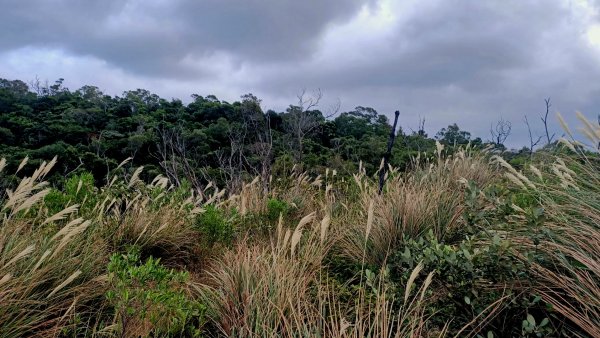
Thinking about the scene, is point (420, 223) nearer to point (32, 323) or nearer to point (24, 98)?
point (32, 323)

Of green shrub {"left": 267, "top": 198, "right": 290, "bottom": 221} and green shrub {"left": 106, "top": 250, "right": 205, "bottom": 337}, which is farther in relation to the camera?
green shrub {"left": 267, "top": 198, "right": 290, "bottom": 221}

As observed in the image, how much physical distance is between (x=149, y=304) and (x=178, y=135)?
77.6ft

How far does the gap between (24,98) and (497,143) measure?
35.8 m

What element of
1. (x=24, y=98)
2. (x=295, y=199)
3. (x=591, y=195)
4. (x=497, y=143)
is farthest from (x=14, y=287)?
(x=24, y=98)

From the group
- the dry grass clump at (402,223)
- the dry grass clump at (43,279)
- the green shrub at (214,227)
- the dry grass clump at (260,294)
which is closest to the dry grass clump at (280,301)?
the dry grass clump at (260,294)

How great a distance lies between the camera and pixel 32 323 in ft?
9.12

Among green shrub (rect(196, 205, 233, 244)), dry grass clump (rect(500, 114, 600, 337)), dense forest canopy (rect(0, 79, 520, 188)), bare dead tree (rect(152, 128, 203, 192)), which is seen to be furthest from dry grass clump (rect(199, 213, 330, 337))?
dense forest canopy (rect(0, 79, 520, 188))

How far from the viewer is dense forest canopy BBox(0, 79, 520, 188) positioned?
→ 1936 centimetres

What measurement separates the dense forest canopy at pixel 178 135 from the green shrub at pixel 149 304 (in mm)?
12190

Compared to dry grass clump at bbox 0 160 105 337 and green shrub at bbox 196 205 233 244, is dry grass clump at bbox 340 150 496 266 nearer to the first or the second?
green shrub at bbox 196 205 233 244

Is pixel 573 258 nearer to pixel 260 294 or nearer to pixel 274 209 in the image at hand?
pixel 260 294

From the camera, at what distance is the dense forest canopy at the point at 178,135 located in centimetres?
1936

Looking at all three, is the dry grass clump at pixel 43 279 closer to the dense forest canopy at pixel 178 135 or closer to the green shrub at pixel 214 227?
the green shrub at pixel 214 227

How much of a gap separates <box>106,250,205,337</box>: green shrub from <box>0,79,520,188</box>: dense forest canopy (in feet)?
40.0
